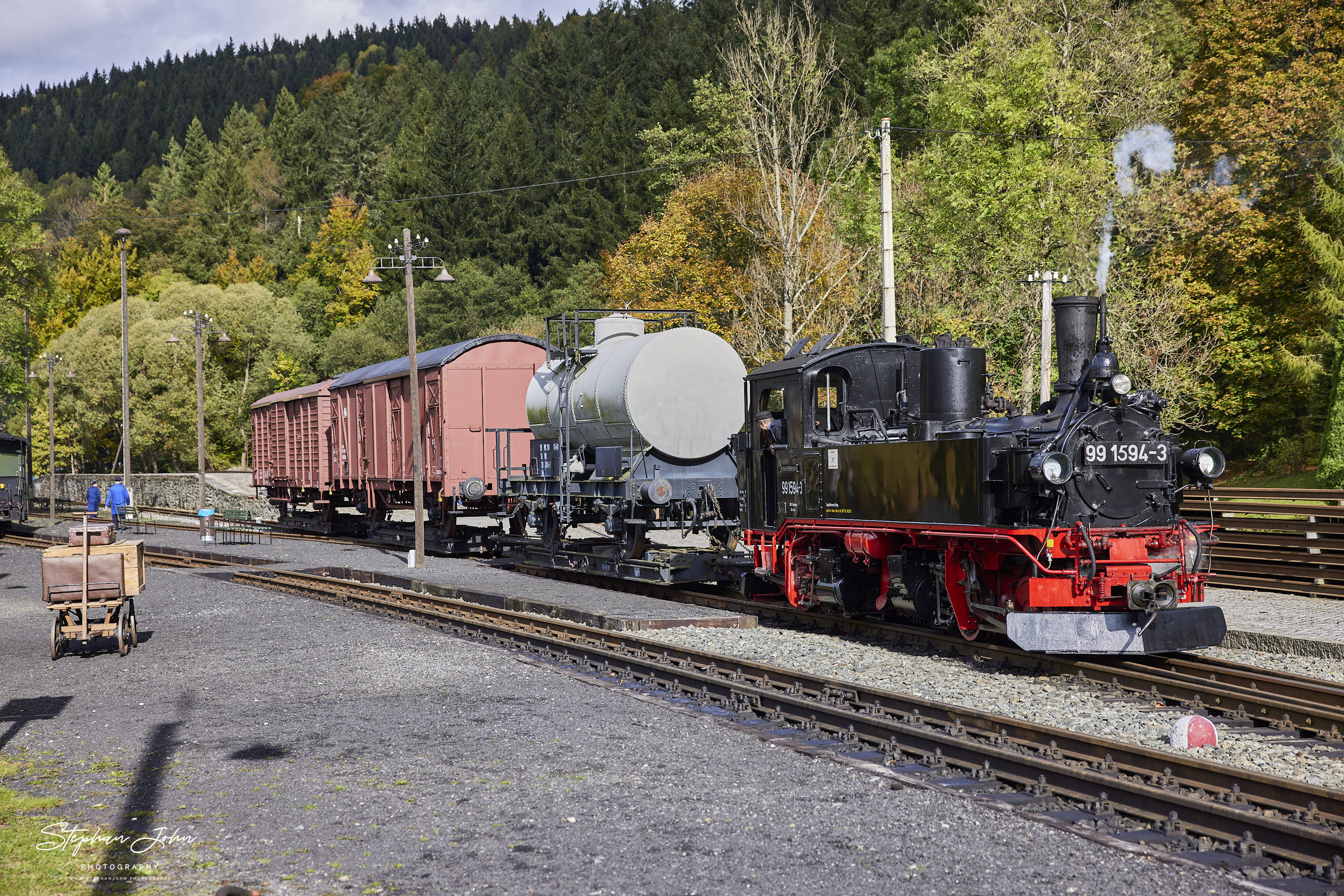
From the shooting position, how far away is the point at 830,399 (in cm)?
1359

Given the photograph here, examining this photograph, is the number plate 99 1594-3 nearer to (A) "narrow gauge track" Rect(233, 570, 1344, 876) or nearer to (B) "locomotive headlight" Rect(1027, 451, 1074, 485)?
(B) "locomotive headlight" Rect(1027, 451, 1074, 485)

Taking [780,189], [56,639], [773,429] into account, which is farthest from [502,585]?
[780,189]

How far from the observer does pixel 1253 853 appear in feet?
18.5

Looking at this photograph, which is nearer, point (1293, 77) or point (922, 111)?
point (1293, 77)

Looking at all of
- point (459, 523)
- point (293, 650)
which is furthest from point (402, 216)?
point (293, 650)

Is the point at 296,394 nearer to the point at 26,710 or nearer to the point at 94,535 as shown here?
the point at 94,535

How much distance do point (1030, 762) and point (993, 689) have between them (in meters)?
3.01

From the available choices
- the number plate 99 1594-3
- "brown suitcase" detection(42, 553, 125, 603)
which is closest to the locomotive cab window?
the number plate 99 1594-3

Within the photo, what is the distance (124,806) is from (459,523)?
1904cm

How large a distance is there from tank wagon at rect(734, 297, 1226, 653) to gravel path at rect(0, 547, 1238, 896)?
362cm

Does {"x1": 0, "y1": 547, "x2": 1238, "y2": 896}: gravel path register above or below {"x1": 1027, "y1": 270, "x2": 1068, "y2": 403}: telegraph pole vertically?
below

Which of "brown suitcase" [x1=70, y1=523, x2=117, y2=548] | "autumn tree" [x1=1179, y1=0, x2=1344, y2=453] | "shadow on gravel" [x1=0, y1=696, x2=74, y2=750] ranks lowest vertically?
"shadow on gravel" [x1=0, y1=696, x2=74, y2=750]

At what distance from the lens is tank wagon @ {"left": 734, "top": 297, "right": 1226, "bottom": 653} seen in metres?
10.3

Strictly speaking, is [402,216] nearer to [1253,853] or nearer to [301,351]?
[301,351]
